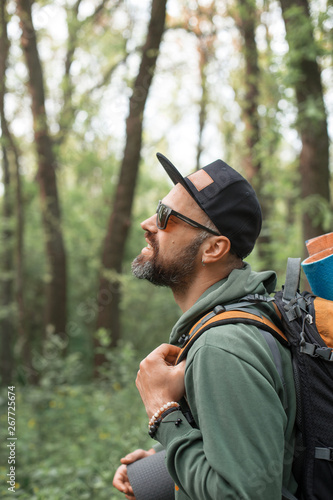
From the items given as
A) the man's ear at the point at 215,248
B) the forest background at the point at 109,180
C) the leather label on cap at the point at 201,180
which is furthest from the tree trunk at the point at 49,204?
the man's ear at the point at 215,248

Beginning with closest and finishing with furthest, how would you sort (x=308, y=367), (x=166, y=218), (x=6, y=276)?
(x=308, y=367) < (x=166, y=218) < (x=6, y=276)

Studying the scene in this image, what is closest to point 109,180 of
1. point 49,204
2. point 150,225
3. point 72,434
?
point 49,204

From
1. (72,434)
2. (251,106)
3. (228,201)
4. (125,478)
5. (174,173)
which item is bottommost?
(72,434)

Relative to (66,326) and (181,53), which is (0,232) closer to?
(66,326)

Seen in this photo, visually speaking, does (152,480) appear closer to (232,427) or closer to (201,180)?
(232,427)

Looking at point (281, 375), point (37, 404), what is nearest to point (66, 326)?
point (37, 404)

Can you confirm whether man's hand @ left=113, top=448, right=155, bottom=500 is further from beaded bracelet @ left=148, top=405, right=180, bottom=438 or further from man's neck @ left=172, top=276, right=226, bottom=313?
man's neck @ left=172, top=276, right=226, bottom=313

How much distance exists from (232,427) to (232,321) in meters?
0.34

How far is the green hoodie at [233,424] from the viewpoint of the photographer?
134 centimetres

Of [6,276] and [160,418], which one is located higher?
[160,418]

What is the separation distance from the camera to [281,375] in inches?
61.9

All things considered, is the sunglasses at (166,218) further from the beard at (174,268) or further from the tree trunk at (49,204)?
the tree trunk at (49,204)

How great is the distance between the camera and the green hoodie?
1.34m

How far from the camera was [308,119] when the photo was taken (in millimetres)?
5051
